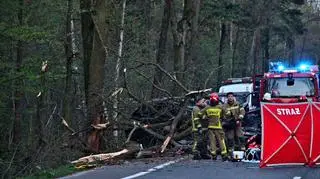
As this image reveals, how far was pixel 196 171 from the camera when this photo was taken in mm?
13562

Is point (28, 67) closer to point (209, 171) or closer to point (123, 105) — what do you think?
point (123, 105)

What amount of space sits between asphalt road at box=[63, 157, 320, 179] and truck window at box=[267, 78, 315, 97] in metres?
4.98

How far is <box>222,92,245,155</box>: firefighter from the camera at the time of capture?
16.9m

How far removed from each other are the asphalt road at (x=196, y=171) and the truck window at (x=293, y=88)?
16.4ft

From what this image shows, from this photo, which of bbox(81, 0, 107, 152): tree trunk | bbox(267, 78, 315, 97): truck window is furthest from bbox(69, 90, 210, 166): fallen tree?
bbox(267, 78, 315, 97): truck window

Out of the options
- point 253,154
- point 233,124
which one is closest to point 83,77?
point 233,124

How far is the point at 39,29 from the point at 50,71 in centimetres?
252

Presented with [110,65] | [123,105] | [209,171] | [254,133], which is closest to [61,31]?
[110,65]

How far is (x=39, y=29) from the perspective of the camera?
21.9m

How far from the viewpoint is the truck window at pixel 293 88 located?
19.6 meters

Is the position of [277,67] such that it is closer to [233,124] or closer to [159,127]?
[159,127]

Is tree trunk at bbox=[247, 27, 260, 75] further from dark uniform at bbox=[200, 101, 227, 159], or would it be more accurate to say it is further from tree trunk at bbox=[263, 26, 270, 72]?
dark uniform at bbox=[200, 101, 227, 159]

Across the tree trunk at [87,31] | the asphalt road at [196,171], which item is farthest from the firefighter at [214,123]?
the tree trunk at [87,31]

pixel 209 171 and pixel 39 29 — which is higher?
pixel 39 29
